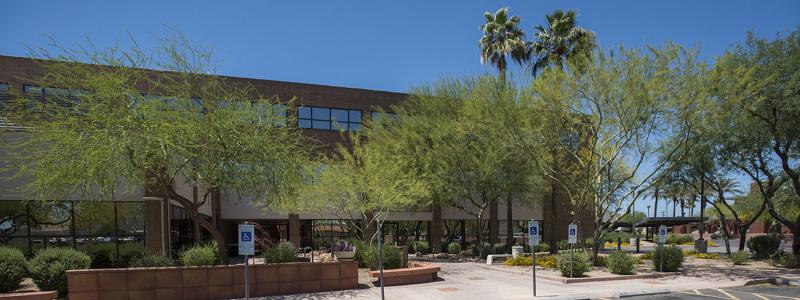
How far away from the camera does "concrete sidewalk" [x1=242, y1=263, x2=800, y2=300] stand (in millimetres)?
14000

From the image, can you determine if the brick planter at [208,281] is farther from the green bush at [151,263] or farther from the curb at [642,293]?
the curb at [642,293]

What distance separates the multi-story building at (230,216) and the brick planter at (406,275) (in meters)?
5.54

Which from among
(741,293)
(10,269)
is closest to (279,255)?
(10,269)

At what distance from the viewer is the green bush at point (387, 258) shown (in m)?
16.6

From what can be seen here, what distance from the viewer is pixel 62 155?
1246 centimetres

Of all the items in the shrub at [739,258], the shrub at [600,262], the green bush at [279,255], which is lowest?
the shrub at [739,258]

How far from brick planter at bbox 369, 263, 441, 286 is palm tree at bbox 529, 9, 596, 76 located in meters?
16.6

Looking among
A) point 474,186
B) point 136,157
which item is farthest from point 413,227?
point 136,157

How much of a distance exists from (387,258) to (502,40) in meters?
19.3

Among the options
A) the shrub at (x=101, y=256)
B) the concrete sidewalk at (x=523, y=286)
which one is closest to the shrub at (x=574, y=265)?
the concrete sidewalk at (x=523, y=286)

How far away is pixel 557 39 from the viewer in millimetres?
30078

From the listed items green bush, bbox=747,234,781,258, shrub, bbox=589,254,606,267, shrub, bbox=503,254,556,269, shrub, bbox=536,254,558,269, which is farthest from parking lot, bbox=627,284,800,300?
green bush, bbox=747,234,781,258

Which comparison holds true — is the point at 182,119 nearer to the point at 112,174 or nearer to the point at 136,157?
the point at 136,157

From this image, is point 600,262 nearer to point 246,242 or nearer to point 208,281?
point 208,281
